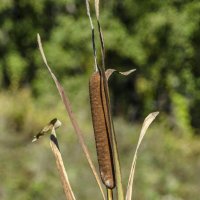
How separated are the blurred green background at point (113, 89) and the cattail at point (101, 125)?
5922mm

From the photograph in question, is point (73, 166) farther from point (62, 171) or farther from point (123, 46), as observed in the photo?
point (123, 46)

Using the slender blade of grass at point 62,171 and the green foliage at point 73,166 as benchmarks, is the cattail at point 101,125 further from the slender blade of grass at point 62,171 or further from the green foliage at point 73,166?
the green foliage at point 73,166

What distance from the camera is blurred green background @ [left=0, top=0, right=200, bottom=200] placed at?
26.1 feet

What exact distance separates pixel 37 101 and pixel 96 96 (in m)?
14.1

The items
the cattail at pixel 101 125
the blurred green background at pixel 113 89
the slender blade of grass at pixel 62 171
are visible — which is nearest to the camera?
the cattail at pixel 101 125

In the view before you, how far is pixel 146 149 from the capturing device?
9.09 meters

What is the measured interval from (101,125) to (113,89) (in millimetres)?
16948

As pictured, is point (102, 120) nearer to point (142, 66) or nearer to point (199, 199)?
point (199, 199)

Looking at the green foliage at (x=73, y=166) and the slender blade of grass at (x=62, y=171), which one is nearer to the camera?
the slender blade of grass at (x=62, y=171)

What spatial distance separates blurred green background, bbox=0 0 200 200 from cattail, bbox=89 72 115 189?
5.92m

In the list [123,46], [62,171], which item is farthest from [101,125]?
[123,46]

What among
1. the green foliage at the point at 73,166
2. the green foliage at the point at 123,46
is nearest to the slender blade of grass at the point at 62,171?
the green foliage at the point at 73,166

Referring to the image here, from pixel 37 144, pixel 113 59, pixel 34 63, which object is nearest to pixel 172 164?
pixel 37 144

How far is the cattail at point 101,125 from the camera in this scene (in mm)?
1226
